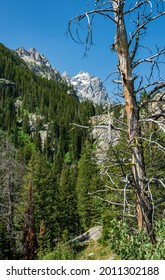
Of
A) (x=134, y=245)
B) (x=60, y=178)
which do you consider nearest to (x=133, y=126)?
(x=134, y=245)

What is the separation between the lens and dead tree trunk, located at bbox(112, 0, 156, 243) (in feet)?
15.0

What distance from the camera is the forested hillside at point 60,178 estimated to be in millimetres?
4680

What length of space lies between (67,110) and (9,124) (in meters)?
26.1

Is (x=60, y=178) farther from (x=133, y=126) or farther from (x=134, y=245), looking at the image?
(x=134, y=245)

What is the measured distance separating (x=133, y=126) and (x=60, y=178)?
6879cm

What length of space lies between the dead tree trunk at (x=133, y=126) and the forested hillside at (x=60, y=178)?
0.13 meters

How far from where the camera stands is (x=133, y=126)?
15.6 feet

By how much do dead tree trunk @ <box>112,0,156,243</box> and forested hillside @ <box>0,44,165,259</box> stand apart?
0.43 feet

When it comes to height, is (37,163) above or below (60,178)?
above

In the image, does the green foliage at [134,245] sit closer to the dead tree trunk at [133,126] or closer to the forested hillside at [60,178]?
the forested hillside at [60,178]

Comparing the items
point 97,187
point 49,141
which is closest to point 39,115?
point 49,141

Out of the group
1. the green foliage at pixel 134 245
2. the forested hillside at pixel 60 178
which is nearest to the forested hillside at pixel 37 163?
the forested hillside at pixel 60 178

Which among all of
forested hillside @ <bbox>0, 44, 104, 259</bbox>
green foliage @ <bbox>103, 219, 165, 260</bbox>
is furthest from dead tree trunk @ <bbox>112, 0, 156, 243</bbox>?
forested hillside @ <bbox>0, 44, 104, 259</bbox>

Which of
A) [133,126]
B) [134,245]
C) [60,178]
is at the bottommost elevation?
[134,245]
